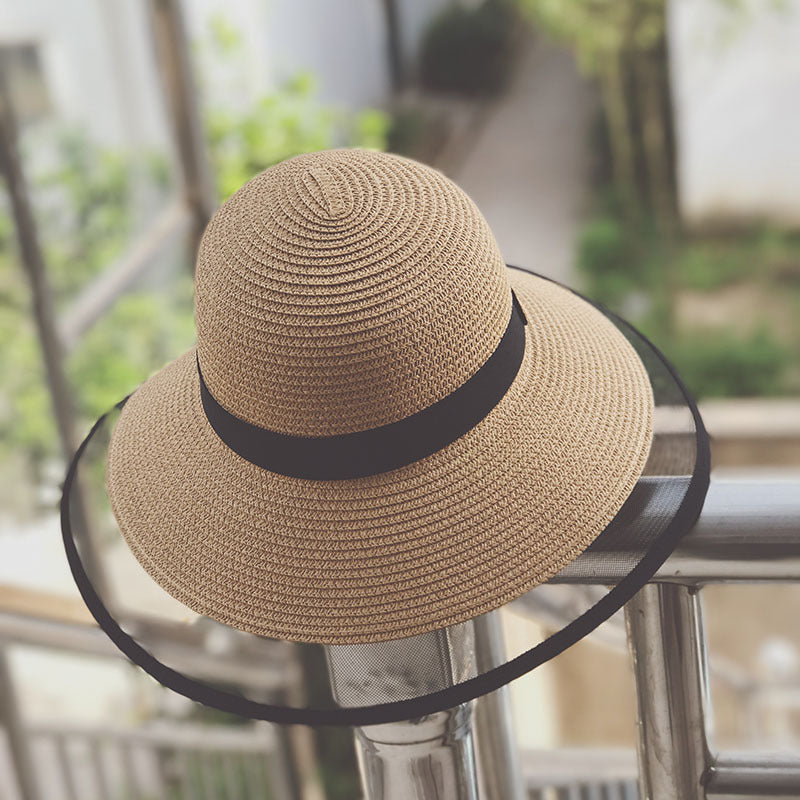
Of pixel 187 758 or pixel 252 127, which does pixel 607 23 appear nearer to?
pixel 252 127

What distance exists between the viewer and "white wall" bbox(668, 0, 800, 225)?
5.57 metres

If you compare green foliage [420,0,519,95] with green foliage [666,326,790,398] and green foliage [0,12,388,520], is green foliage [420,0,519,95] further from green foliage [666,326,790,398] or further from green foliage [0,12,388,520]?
green foliage [0,12,388,520]

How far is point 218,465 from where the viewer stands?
2.13 ft

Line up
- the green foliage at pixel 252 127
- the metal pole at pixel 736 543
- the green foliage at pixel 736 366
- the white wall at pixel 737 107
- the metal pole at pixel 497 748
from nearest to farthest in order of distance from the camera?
1. the metal pole at pixel 736 543
2. the metal pole at pixel 497 748
3. the green foliage at pixel 252 127
4. the green foliage at pixel 736 366
5. the white wall at pixel 737 107

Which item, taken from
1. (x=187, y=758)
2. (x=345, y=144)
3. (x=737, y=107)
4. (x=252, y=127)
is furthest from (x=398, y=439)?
(x=737, y=107)

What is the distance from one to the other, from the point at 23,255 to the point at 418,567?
228cm

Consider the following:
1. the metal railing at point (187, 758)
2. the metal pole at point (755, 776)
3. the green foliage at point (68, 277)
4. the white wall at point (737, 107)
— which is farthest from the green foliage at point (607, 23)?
the metal pole at point (755, 776)

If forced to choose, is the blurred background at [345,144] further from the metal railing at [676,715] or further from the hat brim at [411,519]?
the hat brim at [411,519]

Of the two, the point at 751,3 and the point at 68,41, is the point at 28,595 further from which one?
the point at 751,3

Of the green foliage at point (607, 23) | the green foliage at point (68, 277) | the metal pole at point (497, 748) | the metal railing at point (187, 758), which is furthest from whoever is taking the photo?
the green foliage at point (607, 23)

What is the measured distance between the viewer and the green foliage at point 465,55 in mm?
8539

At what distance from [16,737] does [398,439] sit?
1.23m

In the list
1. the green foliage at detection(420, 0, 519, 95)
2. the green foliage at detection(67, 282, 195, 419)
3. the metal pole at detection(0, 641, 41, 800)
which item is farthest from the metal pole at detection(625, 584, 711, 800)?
the green foliage at detection(420, 0, 519, 95)

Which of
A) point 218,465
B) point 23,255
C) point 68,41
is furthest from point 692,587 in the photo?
point 68,41
